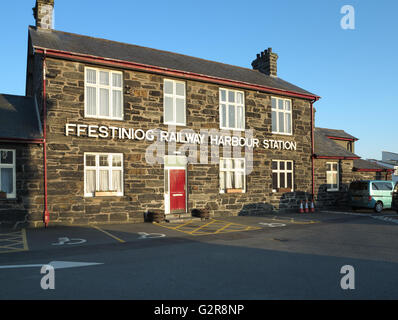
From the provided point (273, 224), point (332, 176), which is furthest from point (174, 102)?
point (332, 176)

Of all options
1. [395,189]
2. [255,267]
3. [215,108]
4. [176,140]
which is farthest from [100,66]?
[395,189]

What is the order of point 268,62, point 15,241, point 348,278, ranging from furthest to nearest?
1. point 268,62
2. point 15,241
3. point 348,278

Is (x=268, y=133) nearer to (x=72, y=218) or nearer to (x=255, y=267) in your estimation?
(x=72, y=218)

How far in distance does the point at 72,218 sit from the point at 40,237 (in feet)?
7.92

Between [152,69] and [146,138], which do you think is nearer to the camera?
[146,138]

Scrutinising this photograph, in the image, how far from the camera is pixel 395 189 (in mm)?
19062

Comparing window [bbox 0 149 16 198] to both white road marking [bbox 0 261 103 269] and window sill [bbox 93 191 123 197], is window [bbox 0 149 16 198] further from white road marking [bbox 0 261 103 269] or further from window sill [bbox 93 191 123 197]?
white road marking [bbox 0 261 103 269]

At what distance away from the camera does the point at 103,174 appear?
13977 millimetres

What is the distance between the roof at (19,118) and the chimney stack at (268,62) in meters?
14.1

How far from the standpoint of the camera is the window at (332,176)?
69.2ft

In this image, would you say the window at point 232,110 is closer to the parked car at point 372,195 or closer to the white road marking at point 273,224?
the white road marking at point 273,224

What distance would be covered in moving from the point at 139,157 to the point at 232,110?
5657mm

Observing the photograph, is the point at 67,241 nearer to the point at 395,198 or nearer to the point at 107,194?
the point at 107,194

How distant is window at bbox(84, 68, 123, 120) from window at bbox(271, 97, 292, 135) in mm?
8707
